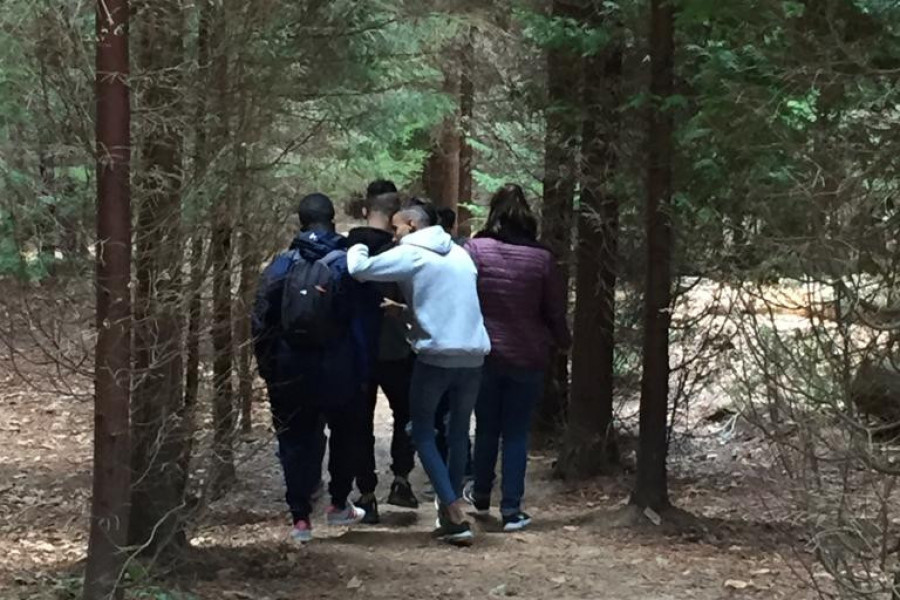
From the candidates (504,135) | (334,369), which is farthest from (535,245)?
(504,135)

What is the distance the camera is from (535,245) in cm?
743

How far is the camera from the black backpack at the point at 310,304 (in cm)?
656

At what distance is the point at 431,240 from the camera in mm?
6879

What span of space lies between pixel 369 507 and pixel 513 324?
1.67 m

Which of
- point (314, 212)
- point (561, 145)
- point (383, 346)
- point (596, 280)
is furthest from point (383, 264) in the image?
point (561, 145)

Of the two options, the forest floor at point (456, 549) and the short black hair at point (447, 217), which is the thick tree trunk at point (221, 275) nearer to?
the forest floor at point (456, 549)

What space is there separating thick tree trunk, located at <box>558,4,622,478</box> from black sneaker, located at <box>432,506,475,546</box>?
288cm

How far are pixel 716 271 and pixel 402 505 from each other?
2948mm

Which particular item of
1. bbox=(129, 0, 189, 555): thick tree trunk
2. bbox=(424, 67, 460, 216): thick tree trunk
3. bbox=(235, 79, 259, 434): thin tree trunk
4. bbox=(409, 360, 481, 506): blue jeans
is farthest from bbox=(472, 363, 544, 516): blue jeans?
bbox=(424, 67, 460, 216): thick tree trunk

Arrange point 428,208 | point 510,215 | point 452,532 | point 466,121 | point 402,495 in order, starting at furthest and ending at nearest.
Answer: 1. point 466,121
2. point 402,495
3. point 510,215
4. point 428,208
5. point 452,532

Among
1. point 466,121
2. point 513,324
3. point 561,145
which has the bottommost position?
point 513,324

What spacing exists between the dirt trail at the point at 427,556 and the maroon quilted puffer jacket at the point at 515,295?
126 cm

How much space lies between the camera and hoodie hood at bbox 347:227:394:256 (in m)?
7.09

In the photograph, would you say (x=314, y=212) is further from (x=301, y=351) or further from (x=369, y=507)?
(x=369, y=507)
